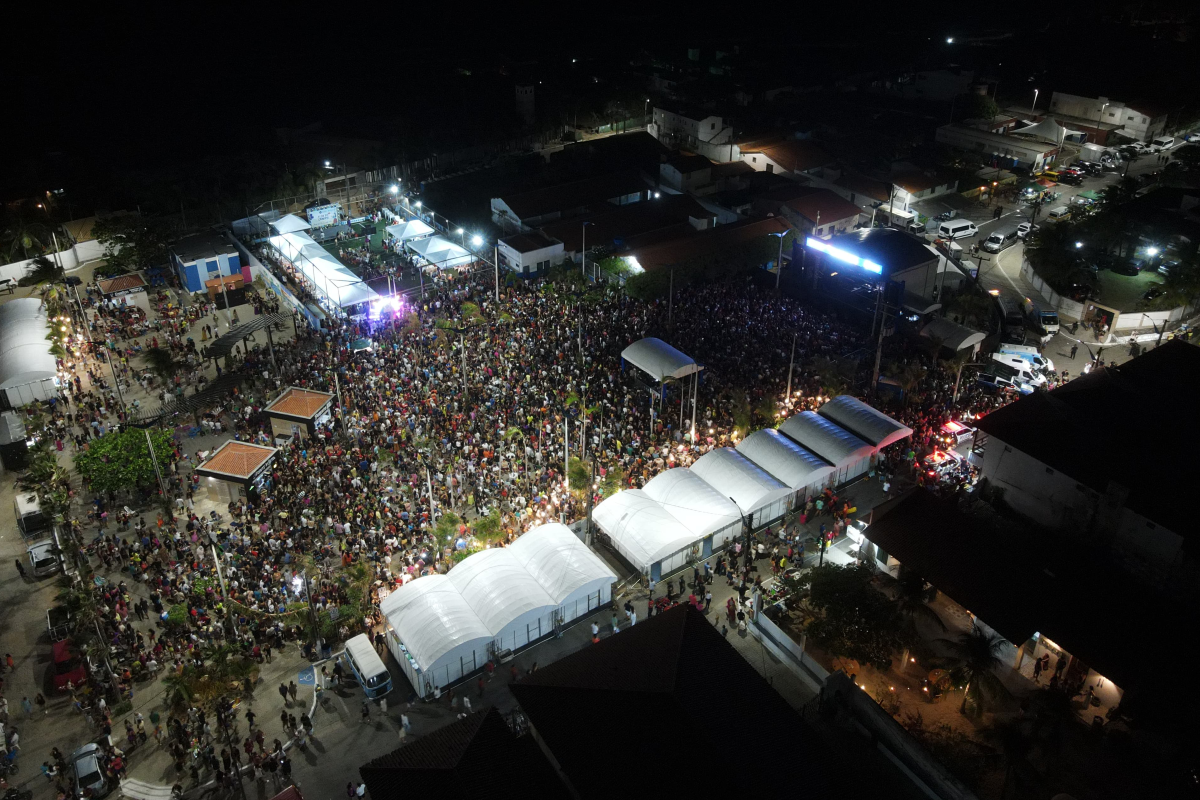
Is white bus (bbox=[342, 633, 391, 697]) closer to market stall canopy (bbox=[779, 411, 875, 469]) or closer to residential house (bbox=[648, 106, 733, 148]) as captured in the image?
market stall canopy (bbox=[779, 411, 875, 469])

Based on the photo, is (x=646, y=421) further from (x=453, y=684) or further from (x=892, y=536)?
(x=453, y=684)

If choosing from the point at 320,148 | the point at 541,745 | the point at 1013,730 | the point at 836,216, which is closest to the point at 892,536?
the point at 1013,730

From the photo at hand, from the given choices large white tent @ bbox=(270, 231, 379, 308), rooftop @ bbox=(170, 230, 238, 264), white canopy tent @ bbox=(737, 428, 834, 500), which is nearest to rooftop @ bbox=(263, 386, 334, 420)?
large white tent @ bbox=(270, 231, 379, 308)

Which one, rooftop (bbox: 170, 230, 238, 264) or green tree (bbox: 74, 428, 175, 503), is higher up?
rooftop (bbox: 170, 230, 238, 264)

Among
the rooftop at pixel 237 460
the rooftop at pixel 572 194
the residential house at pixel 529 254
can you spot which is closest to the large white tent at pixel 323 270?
the residential house at pixel 529 254

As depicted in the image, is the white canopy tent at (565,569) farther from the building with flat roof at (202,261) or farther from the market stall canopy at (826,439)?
the building with flat roof at (202,261)

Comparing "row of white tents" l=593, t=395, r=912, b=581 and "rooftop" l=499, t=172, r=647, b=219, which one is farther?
"rooftop" l=499, t=172, r=647, b=219
